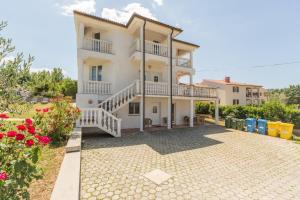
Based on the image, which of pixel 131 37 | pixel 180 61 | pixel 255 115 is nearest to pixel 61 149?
pixel 131 37

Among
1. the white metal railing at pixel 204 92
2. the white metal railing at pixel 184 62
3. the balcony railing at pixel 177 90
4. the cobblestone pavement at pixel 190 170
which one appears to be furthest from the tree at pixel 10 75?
the white metal railing at pixel 184 62

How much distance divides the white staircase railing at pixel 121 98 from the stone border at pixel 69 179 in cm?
550

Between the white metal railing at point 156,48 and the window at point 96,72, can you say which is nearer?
the white metal railing at point 156,48

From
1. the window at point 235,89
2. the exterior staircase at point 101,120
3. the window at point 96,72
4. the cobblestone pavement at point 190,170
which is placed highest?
the window at point 235,89

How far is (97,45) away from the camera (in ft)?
43.4

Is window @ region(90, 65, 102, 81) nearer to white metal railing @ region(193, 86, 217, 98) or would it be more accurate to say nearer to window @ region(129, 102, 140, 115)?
window @ region(129, 102, 140, 115)

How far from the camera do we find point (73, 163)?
5426 mm

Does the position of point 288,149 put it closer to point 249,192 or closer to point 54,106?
point 249,192

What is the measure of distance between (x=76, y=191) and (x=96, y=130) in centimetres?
882

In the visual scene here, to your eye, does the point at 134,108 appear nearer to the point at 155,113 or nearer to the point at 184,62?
the point at 155,113

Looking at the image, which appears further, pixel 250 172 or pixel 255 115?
pixel 255 115

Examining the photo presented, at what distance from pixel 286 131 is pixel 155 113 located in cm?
1075

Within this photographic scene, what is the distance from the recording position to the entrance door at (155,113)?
15.8 metres

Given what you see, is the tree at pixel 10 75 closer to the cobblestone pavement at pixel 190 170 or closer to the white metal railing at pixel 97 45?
the cobblestone pavement at pixel 190 170
